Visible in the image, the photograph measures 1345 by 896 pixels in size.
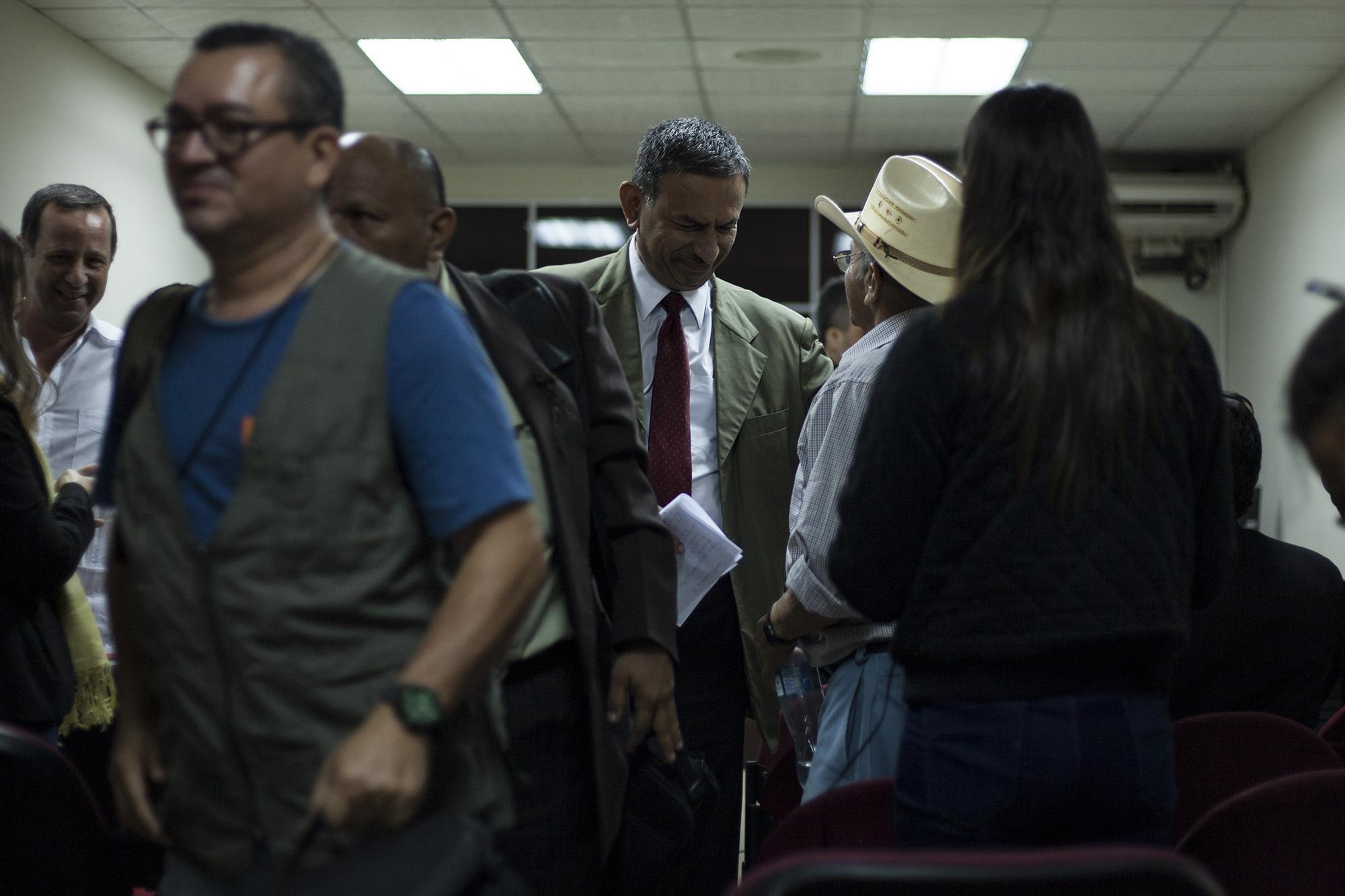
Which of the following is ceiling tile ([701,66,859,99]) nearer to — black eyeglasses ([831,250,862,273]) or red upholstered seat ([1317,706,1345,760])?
black eyeglasses ([831,250,862,273])

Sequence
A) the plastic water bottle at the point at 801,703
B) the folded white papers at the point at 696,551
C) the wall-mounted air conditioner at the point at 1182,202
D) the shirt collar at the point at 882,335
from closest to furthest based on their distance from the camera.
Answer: the shirt collar at the point at 882,335, the folded white papers at the point at 696,551, the plastic water bottle at the point at 801,703, the wall-mounted air conditioner at the point at 1182,202

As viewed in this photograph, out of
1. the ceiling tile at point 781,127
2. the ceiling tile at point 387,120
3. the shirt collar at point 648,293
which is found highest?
the ceiling tile at point 781,127

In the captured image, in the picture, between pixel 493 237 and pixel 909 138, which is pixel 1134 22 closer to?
pixel 909 138

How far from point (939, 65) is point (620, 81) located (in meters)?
1.60

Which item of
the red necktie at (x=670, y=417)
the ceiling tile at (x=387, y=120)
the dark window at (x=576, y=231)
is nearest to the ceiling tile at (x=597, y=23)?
the ceiling tile at (x=387, y=120)

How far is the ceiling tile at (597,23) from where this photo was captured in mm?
5605

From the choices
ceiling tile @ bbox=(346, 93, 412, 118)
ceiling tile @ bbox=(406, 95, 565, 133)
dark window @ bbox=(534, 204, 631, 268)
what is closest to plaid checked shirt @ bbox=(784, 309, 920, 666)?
ceiling tile @ bbox=(406, 95, 565, 133)

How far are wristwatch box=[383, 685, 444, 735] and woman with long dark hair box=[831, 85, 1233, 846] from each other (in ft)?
1.69

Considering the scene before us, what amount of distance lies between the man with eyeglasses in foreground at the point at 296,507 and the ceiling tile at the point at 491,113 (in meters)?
6.17

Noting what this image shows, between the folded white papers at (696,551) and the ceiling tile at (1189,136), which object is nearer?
the folded white papers at (696,551)

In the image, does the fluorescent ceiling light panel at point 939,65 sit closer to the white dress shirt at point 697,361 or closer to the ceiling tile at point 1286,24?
the ceiling tile at point 1286,24

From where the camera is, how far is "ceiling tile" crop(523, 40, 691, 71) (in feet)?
19.8

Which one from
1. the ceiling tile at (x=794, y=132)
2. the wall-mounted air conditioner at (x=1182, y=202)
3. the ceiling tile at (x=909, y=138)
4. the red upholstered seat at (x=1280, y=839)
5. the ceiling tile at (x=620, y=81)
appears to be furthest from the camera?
the wall-mounted air conditioner at (x=1182, y=202)

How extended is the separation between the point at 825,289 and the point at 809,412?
2.89 metres
